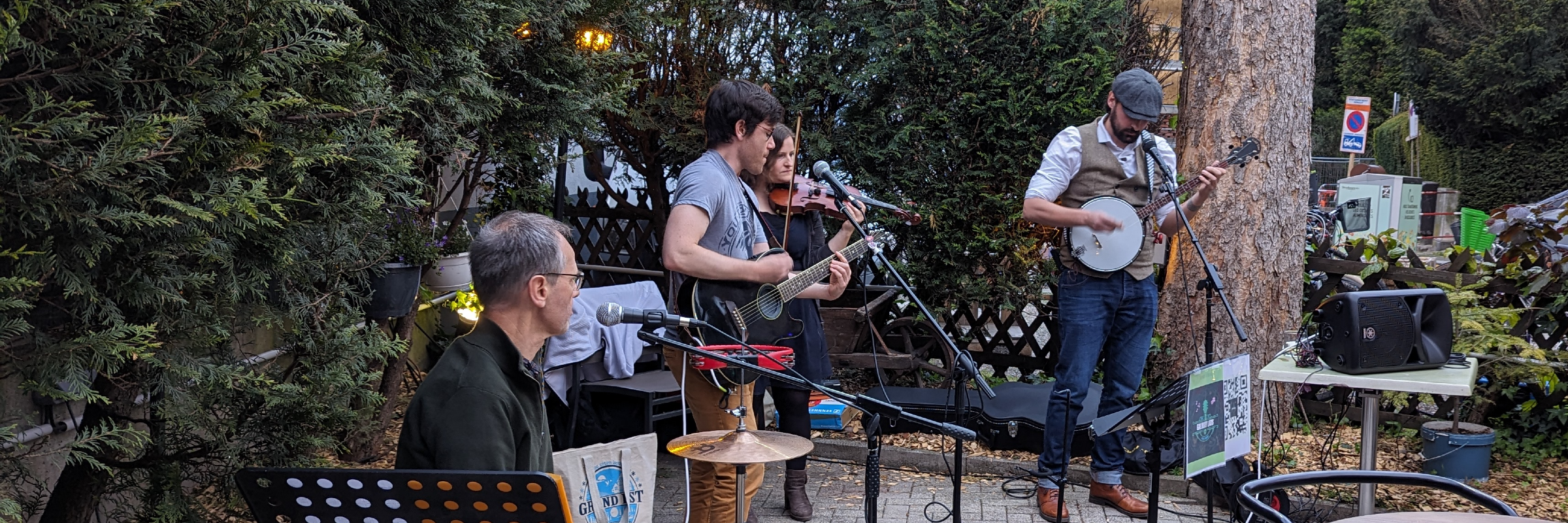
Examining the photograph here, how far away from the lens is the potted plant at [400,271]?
4477 mm

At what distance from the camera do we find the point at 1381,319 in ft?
13.2

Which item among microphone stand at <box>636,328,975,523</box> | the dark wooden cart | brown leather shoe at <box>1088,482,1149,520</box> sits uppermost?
microphone stand at <box>636,328,975,523</box>

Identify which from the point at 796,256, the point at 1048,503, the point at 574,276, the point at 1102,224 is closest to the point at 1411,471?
the point at 1048,503

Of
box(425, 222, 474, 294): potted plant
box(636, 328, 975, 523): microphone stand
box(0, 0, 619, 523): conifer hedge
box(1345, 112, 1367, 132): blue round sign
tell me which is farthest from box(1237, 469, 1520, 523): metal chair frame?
box(1345, 112, 1367, 132): blue round sign

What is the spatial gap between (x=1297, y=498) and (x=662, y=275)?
444cm

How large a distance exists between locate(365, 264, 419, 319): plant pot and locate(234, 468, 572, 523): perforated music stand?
2463 millimetres

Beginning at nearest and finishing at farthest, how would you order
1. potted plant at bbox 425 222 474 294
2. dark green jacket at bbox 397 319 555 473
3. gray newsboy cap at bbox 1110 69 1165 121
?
dark green jacket at bbox 397 319 555 473
gray newsboy cap at bbox 1110 69 1165 121
potted plant at bbox 425 222 474 294

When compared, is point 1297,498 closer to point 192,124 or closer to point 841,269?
point 841,269

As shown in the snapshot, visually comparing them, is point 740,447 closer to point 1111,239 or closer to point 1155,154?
point 1111,239

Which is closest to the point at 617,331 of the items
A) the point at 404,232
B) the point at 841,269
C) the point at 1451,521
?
the point at 404,232

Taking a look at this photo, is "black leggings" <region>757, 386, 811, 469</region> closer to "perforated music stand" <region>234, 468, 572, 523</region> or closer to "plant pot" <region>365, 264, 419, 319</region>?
"plant pot" <region>365, 264, 419, 319</region>

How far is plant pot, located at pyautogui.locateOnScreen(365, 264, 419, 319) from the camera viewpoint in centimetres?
446

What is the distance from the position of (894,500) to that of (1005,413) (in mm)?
875

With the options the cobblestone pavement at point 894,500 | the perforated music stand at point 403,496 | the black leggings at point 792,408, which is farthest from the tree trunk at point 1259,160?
the perforated music stand at point 403,496
